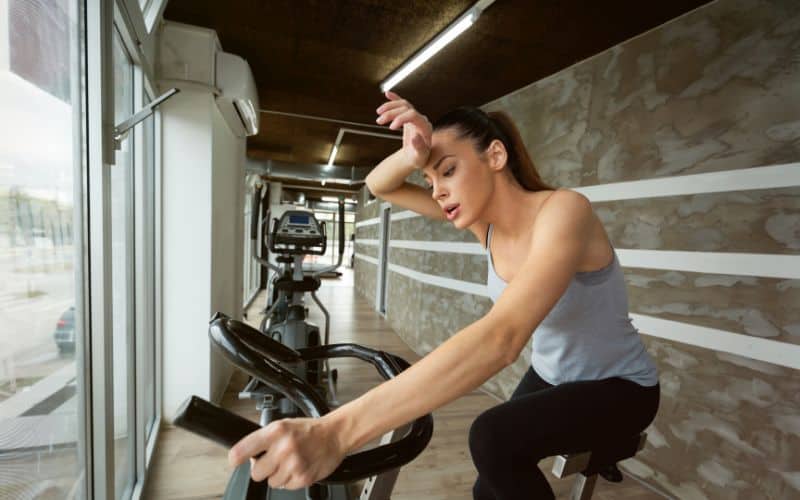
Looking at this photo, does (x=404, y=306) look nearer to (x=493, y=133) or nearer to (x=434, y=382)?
(x=493, y=133)

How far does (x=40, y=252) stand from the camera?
92cm

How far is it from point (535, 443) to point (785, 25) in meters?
2.17

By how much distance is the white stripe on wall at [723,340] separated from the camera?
5.29ft

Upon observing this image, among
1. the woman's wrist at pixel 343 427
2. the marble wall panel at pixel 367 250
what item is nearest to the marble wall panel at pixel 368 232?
the marble wall panel at pixel 367 250

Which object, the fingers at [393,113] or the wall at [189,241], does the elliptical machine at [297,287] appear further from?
the fingers at [393,113]

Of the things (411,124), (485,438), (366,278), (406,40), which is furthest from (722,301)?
(366,278)

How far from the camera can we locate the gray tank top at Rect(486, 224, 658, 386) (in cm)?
96

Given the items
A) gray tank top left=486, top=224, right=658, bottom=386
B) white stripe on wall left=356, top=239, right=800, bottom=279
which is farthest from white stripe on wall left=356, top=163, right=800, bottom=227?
gray tank top left=486, top=224, right=658, bottom=386

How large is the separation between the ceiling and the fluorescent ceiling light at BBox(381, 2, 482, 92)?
0.05 metres

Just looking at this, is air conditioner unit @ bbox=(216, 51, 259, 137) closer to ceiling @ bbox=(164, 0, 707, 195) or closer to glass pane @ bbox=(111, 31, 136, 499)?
ceiling @ bbox=(164, 0, 707, 195)

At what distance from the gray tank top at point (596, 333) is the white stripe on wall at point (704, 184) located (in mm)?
1306

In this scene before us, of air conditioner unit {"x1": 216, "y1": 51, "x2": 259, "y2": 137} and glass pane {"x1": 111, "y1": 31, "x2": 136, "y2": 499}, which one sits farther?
air conditioner unit {"x1": 216, "y1": 51, "x2": 259, "y2": 137}

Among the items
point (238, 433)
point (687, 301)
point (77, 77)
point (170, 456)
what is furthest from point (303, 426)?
point (170, 456)

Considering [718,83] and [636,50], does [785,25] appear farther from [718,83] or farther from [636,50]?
[636,50]
